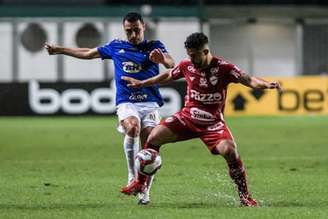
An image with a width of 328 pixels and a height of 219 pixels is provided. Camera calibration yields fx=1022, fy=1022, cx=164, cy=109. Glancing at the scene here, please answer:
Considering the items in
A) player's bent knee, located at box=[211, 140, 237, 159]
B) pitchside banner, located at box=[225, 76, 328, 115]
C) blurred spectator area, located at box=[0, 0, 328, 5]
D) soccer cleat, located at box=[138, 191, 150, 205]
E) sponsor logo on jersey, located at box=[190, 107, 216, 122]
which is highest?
blurred spectator area, located at box=[0, 0, 328, 5]

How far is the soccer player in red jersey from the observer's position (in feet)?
34.8

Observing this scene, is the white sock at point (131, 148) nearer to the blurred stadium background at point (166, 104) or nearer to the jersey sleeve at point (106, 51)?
the blurred stadium background at point (166, 104)

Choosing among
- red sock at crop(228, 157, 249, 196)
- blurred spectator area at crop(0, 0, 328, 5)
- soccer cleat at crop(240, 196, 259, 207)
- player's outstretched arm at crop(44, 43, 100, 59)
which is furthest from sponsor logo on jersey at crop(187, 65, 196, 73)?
blurred spectator area at crop(0, 0, 328, 5)

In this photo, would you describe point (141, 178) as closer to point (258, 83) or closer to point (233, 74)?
point (233, 74)

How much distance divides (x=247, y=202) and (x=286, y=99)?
61.8 feet

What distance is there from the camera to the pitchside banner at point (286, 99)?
29.1 meters

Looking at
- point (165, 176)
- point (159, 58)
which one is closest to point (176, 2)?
point (165, 176)

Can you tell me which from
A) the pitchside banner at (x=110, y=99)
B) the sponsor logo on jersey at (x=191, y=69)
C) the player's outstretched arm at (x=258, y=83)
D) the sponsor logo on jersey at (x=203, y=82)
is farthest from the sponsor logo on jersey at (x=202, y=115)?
the pitchside banner at (x=110, y=99)

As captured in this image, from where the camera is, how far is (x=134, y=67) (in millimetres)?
11664

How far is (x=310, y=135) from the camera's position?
22.5 m

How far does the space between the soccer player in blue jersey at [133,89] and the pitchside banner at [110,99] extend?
55.7 feet

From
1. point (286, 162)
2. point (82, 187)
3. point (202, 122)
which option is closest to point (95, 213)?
point (202, 122)

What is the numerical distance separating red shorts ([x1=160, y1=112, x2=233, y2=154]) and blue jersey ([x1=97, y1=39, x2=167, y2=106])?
0.84 meters

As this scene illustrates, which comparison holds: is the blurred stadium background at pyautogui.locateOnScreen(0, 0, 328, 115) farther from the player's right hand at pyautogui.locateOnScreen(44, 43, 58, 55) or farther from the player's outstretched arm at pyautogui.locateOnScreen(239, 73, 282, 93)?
the player's outstretched arm at pyautogui.locateOnScreen(239, 73, 282, 93)
